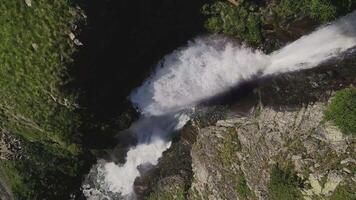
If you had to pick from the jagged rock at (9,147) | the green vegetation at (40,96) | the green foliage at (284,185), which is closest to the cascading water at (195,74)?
the green vegetation at (40,96)

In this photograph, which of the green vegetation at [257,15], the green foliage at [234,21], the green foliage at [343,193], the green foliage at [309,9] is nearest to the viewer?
the green foliage at [343,193]

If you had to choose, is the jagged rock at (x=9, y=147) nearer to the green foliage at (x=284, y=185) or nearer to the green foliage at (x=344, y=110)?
the green foliage at (x=284, y=185)

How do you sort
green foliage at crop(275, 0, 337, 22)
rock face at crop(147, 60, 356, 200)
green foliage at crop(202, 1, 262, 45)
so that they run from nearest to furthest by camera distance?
rock face at crop(147, 60, 356, 200) → green foliage at crop(275, 0, 337, 22) → green foliage at crop(202, 1, 262, 45)

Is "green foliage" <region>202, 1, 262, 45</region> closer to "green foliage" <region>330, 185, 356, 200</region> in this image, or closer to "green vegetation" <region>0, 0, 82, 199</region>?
"green vegetation" <region>0, 0, 82, 199</region>

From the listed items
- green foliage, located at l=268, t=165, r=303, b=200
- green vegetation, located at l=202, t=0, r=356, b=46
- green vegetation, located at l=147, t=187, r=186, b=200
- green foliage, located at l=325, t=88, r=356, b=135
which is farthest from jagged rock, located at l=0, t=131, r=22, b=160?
green foliage, located at l=325, t=88, r=356, b=135

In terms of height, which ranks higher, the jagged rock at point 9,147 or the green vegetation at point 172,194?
the jagged rock at point 9,147

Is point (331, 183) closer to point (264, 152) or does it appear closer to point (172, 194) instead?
point (264, 152)

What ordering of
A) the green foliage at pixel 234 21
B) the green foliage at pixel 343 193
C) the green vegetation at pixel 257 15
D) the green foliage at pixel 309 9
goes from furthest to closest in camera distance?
the green foliage at pixel 234 21
the green vegetation at pixel 257 15
the green foliage at pixel 309 9
the green foliage at pixel 343 193
